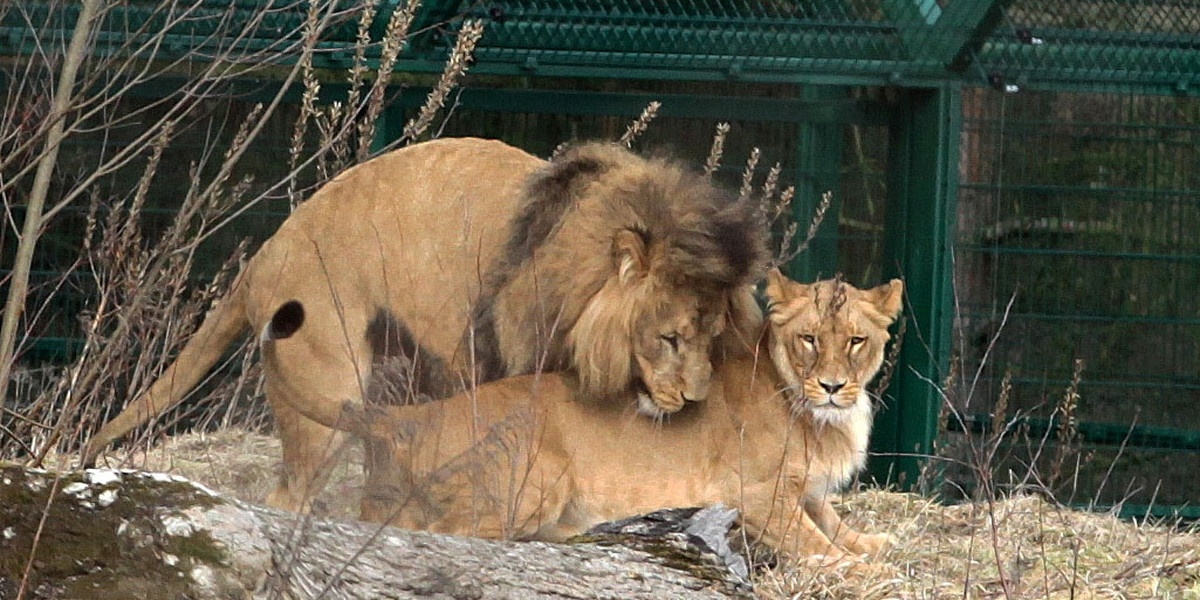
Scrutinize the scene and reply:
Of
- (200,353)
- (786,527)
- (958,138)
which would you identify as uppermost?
(958,138)

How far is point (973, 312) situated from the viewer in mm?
7320

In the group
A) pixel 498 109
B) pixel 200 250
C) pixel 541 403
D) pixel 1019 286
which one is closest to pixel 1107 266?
pixel 1019 286

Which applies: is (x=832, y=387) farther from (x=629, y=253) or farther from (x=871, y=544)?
(x=629, y=253)

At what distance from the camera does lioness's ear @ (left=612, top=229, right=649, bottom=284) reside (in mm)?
5340

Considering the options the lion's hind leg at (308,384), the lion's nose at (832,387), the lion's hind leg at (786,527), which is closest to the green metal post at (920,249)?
the lion's nose at (832,387)

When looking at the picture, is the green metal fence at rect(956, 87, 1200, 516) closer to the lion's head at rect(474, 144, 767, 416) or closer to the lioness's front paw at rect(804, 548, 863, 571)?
the lion's head at rect(474, 144, 767, 416)

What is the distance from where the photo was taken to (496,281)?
5484 millimetres

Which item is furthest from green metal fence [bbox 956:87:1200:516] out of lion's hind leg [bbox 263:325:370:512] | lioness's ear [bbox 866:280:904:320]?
lion's hind leg [bbox 263:325:370:512]

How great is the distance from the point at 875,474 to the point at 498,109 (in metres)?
2.14

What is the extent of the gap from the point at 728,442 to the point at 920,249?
7.06 feet

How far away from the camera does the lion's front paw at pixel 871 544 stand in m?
5.30

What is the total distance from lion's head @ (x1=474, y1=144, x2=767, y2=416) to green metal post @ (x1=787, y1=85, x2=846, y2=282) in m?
1.97

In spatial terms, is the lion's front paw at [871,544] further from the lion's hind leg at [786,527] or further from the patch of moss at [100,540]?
the patch of moss at [100,540]

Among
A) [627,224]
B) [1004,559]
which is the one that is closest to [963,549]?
[1004,559]
